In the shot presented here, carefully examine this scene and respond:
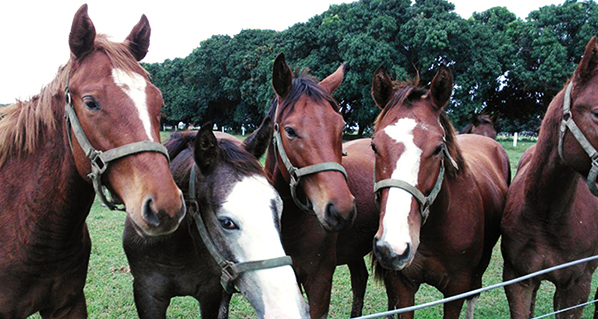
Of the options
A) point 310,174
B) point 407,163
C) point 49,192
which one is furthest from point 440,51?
point 49,192

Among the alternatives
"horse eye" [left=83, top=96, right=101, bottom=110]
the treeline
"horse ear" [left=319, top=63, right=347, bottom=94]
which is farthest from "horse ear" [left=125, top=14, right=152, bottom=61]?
the treeline

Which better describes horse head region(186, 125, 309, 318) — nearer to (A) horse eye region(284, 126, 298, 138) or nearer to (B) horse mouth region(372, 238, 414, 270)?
(A) horse eye region(284, 126, 298, 138)

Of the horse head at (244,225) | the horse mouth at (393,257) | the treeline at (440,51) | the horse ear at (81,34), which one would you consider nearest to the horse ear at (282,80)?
the horse head at (244,225)

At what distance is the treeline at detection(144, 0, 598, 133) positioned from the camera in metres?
20.6

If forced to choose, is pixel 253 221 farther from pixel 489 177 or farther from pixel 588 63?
pixel 489 177

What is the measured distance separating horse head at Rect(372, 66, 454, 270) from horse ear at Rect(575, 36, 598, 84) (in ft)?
2.70

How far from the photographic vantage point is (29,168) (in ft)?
7.18

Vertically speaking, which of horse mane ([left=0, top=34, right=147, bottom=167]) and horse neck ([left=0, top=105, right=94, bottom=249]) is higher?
horse mane ([left=0, top=34, right=147, bottom=167])

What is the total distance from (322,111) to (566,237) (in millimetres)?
2134

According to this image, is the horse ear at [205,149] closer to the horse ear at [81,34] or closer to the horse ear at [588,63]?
the horse ear at [81,34]

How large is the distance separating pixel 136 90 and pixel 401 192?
1.67 meters

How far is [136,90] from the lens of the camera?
189cm

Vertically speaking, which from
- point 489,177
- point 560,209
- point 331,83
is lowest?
point 560,209

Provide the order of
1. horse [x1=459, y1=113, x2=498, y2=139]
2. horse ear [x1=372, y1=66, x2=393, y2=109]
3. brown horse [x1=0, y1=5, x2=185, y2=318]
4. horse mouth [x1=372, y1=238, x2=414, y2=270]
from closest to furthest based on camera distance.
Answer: brown horse [x1=0, y1=5, x2=185, y2=318] → horse mouth [x1=372, y1=238, x2=414, y2=270] → horse ear [x1=372, y1=66, x2=393, y2=109] → horse [x1=459, y1=113, x2=498, y2=139]
